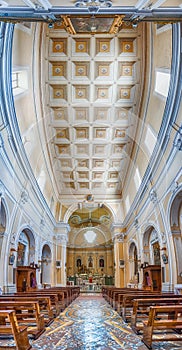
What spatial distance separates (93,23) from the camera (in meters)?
5.81

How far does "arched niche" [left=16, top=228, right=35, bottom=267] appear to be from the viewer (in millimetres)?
15852

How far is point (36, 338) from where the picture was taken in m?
5.22

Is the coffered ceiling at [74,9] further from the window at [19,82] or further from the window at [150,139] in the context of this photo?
the window at [150,139]

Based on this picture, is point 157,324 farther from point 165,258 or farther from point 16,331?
point 165,258

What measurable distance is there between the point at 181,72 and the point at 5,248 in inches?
343

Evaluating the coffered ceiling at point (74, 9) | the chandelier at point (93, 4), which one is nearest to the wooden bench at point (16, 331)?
the coffered ceiling at point (74, 9)

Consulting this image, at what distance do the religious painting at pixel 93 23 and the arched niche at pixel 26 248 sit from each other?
38.2ft

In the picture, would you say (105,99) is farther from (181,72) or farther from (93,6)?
(93,6)

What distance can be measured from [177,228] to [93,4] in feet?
31.1

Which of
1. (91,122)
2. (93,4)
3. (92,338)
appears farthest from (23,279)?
(93,4)

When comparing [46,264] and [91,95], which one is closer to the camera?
[91,95]

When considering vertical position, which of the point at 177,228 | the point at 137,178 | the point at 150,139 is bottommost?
the point at 177,228

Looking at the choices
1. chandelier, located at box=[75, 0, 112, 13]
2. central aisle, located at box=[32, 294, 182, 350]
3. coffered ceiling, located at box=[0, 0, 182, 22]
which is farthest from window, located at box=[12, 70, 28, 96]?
central aisle, located at box=[32, 294, 182, 350]

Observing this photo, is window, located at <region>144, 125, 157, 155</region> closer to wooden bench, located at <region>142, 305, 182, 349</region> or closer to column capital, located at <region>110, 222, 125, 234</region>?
wooden bench, located at <region>142, 305, 182, 349</region>
